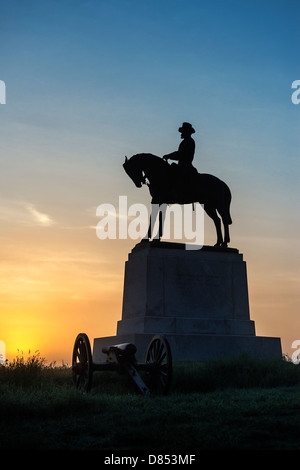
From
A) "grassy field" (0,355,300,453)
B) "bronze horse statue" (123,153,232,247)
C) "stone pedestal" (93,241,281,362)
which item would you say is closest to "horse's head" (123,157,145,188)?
"bronze horse statue" (123,153,232,247)

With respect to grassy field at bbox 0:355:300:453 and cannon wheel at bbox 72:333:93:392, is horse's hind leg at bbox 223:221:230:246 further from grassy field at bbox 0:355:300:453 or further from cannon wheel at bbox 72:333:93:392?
cannon wheel at bbox 72:333:93:392

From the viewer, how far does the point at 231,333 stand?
17.0 m

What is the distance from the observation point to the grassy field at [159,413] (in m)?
7.45

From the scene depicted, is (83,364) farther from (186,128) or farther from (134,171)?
(186,128)

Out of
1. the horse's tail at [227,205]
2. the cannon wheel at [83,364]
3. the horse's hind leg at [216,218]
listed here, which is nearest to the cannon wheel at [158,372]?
the cannon wheel at [83,364]

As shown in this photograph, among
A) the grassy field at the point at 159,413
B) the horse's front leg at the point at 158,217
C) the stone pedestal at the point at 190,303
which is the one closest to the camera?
the grassy field at the point at 159,413

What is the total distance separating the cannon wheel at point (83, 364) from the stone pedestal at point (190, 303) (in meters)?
3.10

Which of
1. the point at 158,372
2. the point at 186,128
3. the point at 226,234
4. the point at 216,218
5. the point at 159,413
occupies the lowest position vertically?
the point at 159,413

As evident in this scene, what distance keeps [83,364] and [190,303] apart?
5292 millimetres

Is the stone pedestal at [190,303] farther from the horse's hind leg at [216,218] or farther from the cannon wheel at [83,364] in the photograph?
the cannon wheel at [83,364]

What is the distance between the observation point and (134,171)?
17406 mm

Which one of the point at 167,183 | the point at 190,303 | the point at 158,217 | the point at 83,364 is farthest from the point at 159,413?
the point at 167,183

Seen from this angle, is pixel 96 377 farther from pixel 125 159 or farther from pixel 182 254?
pixel 125 159
